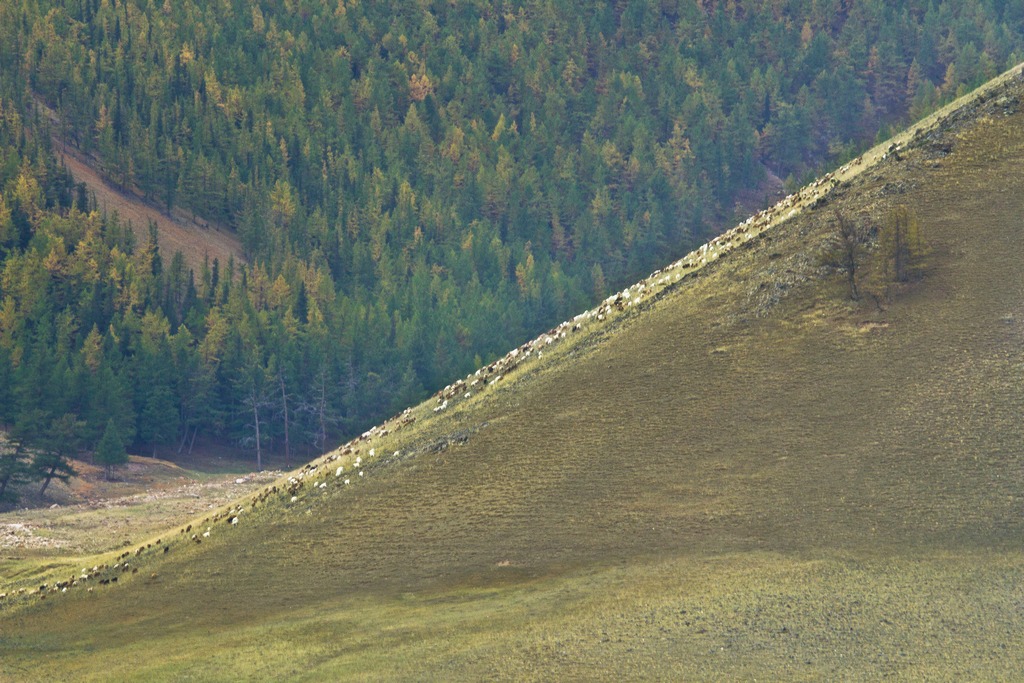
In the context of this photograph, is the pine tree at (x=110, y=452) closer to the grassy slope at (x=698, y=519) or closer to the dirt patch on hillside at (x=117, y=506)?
the dirt patch on hillside at (x=117, y=506)

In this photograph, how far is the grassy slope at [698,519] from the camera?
6681 cm

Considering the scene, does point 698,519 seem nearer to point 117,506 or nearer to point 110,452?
point 117,506

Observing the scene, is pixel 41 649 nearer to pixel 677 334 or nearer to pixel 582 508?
pixel 582 508

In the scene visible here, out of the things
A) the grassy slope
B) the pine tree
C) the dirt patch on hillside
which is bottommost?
the grassy slope

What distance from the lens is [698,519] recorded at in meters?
77.9

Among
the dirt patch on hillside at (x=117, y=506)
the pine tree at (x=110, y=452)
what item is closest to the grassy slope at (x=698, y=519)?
the dirt patch on hillside at (x=117, y=506)

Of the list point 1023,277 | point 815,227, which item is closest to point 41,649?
point 815,227

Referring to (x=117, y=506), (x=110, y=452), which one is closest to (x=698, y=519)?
(x=117, y=506)

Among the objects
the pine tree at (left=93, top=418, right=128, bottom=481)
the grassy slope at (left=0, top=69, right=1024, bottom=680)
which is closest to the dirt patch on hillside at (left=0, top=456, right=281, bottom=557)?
the pine tree at (left=93, top=418, right=128, bottom=481)

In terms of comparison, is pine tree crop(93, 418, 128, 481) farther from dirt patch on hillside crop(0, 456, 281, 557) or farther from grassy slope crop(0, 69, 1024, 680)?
grassy slope crop(0, 69, 1024, 680)

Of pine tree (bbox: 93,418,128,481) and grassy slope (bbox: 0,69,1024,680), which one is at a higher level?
pine tree (bbox: 93,418,128,481)

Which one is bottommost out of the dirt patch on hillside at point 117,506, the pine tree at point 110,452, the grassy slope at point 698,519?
the grassy slope at point 698,519

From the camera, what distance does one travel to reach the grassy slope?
6681 centimetres

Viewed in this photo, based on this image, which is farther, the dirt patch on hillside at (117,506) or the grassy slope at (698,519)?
the dirt patch on hillside at (117,506)
